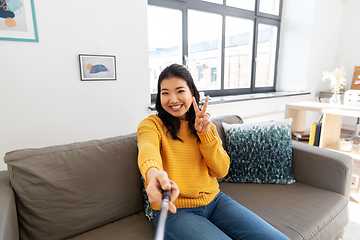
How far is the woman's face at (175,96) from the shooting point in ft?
3.49

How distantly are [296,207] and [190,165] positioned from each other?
68 centimetres

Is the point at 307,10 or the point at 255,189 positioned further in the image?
the point at 307,10

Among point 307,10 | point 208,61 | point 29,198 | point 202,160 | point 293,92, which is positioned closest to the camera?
point 29,198

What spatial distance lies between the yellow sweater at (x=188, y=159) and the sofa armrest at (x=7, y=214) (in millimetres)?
520

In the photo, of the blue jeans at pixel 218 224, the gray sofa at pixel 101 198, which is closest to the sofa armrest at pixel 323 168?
the gray sofa at pixel 101 198

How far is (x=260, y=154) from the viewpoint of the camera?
1.49 meters

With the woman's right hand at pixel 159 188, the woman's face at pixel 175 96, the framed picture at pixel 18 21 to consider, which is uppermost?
the framed picture at pixel 18 21

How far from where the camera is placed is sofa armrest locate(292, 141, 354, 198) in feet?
4.55

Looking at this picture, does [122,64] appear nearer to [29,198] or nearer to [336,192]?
[29,198]

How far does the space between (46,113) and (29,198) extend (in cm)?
99

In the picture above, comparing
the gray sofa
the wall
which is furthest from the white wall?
the gray sofa

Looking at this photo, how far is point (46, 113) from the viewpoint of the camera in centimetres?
178

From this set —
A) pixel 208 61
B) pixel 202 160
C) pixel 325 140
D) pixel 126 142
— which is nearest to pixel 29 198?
pixel 126 142

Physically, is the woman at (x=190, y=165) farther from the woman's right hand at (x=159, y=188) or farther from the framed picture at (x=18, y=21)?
the framed picture at (x=18, y=21)
